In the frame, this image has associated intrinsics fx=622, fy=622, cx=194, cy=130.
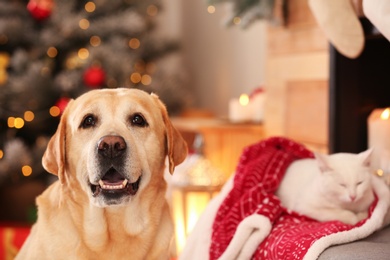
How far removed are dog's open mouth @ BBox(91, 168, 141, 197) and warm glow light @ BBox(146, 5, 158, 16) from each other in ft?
10.8

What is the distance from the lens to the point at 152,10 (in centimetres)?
484

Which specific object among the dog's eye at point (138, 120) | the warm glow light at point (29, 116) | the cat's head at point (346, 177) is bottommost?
the warm glow light at point (29, 116)

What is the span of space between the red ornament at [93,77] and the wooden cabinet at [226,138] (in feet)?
2.64

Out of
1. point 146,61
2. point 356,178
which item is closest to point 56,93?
point 146,61

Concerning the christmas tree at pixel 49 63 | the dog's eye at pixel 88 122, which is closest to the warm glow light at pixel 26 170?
the christmas tree at pixel 49 63

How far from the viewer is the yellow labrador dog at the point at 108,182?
1684mm

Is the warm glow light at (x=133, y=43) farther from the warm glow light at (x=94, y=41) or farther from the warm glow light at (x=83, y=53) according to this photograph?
the warm glow light at (x=83, y=53)

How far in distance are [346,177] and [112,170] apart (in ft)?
2.37

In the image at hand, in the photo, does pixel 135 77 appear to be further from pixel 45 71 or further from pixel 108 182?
pixel 108 182

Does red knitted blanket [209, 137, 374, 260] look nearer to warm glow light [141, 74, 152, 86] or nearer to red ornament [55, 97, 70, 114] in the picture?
red ornament [55, 97, 70, 114]

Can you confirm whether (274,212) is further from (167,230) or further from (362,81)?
(362,81)

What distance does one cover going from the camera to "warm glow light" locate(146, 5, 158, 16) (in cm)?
481

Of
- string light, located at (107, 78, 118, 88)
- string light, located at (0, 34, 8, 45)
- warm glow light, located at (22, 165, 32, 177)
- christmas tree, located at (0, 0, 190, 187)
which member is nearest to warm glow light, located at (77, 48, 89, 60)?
christmas tree, located at (0, 0, 190, 187)

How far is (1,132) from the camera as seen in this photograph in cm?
425
